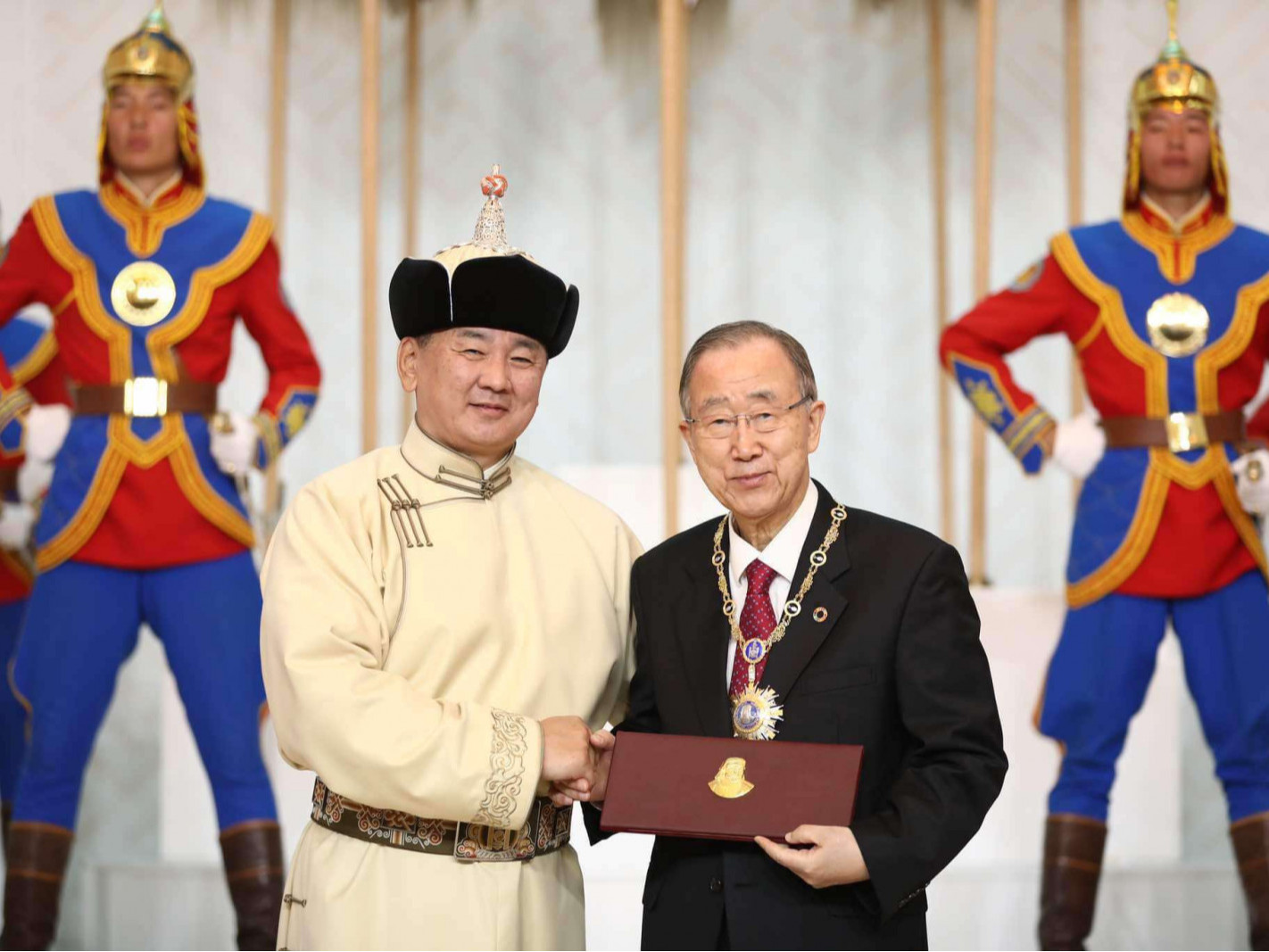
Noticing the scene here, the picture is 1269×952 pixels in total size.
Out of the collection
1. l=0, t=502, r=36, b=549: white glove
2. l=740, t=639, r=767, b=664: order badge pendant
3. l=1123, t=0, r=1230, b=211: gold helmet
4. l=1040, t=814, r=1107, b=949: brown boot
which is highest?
l=1123, t=0, r=1230, b=211: gold helmet

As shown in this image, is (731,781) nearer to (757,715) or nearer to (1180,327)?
(757,715)

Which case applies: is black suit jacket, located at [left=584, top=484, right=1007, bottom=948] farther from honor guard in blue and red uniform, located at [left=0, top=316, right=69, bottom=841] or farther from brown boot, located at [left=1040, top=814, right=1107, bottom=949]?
honor guard in blue and red uniform, located at [left=0, top=316, right=69, bottom=841]

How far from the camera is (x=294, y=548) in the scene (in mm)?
2088

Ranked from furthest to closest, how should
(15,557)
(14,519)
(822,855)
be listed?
(15,557)
(14,519)
(822,855)

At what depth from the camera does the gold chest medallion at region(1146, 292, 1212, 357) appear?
143 inches

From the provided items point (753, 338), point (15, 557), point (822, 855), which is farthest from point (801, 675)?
point (15, 557)

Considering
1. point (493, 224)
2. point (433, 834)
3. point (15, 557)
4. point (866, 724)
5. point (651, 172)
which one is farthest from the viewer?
point (651, 172)

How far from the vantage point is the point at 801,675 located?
197cm

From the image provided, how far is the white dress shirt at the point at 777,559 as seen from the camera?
204cm

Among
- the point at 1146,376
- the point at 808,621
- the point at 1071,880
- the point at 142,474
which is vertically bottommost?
the point at 1071,880

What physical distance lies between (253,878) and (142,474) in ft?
2.89

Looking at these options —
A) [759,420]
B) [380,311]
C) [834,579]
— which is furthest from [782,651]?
[380,311]

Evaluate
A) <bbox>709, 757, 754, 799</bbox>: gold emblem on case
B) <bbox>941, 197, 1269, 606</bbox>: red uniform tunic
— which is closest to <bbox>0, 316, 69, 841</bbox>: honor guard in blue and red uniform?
<bbox>941, 197, 1269, 606</bbox>: red uniform tunic

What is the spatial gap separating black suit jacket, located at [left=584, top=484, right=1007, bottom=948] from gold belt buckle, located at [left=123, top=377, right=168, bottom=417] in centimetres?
187
